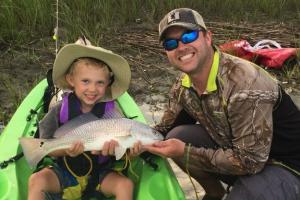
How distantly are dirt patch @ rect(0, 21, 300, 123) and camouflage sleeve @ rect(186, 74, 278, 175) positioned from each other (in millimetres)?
2652

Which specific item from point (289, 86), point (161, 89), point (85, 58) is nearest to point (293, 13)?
point (289, 86)

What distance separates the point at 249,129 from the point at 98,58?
1.05 metres

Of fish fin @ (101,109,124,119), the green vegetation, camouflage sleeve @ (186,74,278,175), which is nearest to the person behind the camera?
camouflage sleeve @ (186,74,278,175)

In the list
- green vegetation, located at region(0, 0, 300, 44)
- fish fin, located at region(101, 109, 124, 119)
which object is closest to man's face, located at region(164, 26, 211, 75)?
fish fin, located at region(101, 109, 124, 119)

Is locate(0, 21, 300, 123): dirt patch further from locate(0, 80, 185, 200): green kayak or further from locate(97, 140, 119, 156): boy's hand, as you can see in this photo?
locate(97, 140, 119, 156): boy's hand

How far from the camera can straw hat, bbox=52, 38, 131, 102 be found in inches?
123

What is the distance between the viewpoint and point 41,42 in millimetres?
6859

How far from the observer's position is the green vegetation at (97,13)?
22.3ft

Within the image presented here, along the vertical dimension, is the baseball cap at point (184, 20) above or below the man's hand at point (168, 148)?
above

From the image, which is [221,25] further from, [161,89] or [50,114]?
[50,114]

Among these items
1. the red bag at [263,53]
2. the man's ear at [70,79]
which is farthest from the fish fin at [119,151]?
the red bag at [263,53]

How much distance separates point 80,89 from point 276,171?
1.24 m

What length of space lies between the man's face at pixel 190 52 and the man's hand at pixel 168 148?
0.42m

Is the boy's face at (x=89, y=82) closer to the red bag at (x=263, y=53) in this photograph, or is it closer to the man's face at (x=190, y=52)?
the man's face at (x=190, y=52)
